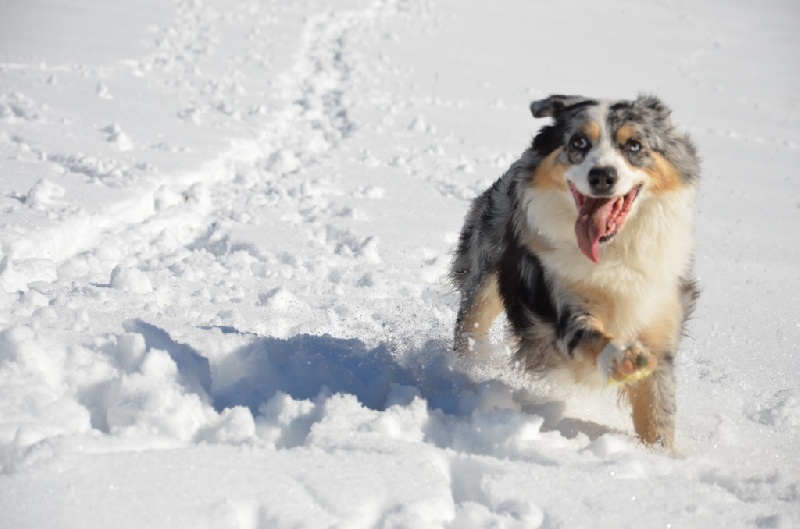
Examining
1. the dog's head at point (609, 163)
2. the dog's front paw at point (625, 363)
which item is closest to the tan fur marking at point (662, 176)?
the dog's head at point (609, 163)

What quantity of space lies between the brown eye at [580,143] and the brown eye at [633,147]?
0.16m

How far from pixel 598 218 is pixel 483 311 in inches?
50.4

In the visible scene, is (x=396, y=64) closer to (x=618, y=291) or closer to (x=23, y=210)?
(x=23, y=210)

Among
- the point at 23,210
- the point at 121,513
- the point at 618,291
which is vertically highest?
Result: the point at 618,291

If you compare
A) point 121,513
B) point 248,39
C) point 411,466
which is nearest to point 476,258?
point 411,466

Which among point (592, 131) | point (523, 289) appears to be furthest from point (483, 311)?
point (592, 131)

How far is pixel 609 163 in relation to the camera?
3.52 meters

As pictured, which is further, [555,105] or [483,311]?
[483,311]

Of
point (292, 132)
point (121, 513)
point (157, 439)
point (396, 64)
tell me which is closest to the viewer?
point (121, 513)

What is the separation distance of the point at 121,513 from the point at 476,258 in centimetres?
284

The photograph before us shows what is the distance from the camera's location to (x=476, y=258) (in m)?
4.93

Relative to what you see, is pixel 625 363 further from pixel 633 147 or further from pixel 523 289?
pixel 633 147

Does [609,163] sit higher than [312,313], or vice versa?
[609,163]

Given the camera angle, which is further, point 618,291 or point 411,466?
point 618,291
